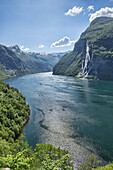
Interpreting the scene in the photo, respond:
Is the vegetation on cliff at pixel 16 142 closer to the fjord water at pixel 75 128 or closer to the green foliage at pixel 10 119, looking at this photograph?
the green foliage at pixel 10 119

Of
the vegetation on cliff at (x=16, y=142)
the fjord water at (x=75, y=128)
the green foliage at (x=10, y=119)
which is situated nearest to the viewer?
the vegetation on cliff at (x=16, y=142)

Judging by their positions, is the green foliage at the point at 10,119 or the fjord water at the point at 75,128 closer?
the fjord water at the point at 75,128

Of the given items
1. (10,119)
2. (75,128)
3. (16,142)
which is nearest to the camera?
(16,142)

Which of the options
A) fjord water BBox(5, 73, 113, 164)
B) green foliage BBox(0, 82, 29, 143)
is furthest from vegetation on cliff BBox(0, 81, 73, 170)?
fjord water BBox(5, 73, 113, 164)

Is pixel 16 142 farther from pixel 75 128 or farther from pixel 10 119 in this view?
pixel 75 128

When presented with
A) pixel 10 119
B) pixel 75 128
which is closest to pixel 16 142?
pixel 10 119

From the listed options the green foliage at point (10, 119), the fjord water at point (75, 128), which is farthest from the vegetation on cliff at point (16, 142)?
the fjord water at point (75, 128)

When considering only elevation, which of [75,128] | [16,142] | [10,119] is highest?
[10,119]

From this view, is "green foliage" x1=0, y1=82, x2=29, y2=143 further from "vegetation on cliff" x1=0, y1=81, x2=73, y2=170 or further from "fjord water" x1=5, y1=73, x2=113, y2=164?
"fjord water" x1=5, y1=73, x2=113, y2=164

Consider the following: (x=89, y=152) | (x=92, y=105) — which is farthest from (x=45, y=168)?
(x=92, y=105)

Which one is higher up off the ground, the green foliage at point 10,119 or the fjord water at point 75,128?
the green foliage at point 10,119

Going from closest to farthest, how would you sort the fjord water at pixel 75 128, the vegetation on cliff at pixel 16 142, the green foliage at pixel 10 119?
the vegetation on cliff at pixel 16 142
the fjord water at pixel 75 128
the green foliage at pixel 10 119
